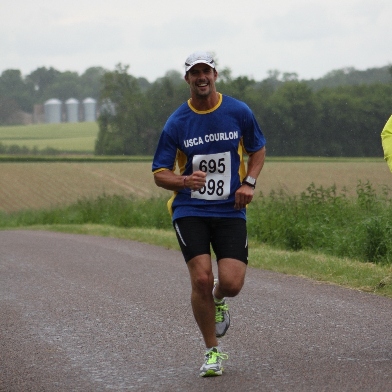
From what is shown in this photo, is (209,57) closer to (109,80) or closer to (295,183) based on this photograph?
(295,183)

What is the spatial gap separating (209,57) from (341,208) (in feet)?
39.4

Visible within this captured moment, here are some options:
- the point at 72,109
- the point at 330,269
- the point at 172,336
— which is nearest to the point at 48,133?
the point at 72,109

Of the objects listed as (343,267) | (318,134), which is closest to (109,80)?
(318,134)

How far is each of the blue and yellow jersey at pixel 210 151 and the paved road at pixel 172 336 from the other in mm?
1062

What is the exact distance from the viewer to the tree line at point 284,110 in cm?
4184

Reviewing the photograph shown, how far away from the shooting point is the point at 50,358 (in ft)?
22.8

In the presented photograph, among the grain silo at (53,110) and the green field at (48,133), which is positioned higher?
the grain silo at (53,110)

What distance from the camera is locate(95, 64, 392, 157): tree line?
41.4 metres

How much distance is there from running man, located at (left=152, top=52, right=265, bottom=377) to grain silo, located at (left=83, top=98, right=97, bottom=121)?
494ft

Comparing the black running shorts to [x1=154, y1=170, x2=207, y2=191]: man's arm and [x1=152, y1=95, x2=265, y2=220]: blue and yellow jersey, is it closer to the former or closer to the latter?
[x1=152, y1=95, x2=265, y2=220]: blue and yellow jersey

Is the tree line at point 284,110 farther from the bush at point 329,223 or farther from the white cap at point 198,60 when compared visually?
the white cap at point 198,60

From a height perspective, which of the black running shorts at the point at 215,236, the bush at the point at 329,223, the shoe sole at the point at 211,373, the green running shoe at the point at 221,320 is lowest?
the bush at the point at 329,223

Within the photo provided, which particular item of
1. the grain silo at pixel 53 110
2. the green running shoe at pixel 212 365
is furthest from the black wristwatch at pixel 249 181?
the grain silo at pixel 53 110

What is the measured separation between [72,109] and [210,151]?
155194 mm
